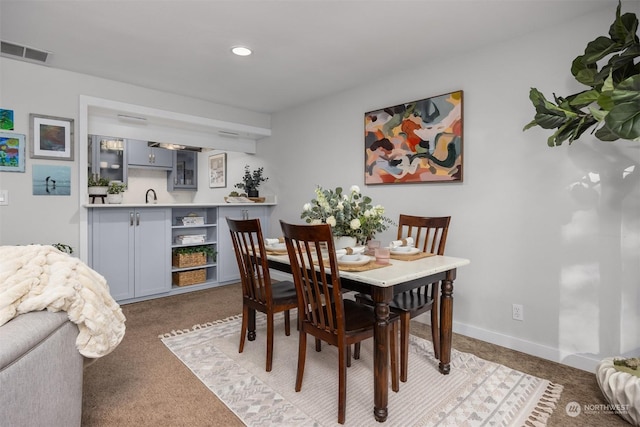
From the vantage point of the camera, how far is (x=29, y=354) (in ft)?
3.43

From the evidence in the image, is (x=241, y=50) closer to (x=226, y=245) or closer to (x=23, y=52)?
(x=23, y=52)

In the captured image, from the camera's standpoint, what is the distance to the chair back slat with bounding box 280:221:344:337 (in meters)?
1.62

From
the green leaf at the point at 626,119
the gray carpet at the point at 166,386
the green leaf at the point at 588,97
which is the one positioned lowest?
the gray carpet at the point at 166,386

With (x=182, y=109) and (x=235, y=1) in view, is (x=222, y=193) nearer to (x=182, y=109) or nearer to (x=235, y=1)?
(x=182, y=109)

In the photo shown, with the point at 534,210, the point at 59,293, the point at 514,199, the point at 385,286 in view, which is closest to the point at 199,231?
the point at 59,293

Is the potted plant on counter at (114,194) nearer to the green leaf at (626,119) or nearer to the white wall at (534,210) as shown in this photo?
the white wall at (534,210)

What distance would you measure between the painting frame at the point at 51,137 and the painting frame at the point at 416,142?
2.86m

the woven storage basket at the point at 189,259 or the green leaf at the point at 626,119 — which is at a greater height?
the green leaf at the point at 626,119

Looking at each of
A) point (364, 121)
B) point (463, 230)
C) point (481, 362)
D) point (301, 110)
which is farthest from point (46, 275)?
point (301, 110)

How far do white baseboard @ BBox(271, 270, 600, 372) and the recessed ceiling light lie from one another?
285cm

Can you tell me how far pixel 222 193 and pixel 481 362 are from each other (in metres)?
4.63

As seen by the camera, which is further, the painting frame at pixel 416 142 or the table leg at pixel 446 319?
the painting frame at pixel 416 142

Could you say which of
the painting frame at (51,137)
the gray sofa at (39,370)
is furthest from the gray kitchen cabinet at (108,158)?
the gray sofa at (39,370)

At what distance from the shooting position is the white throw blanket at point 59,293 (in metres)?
1.14
